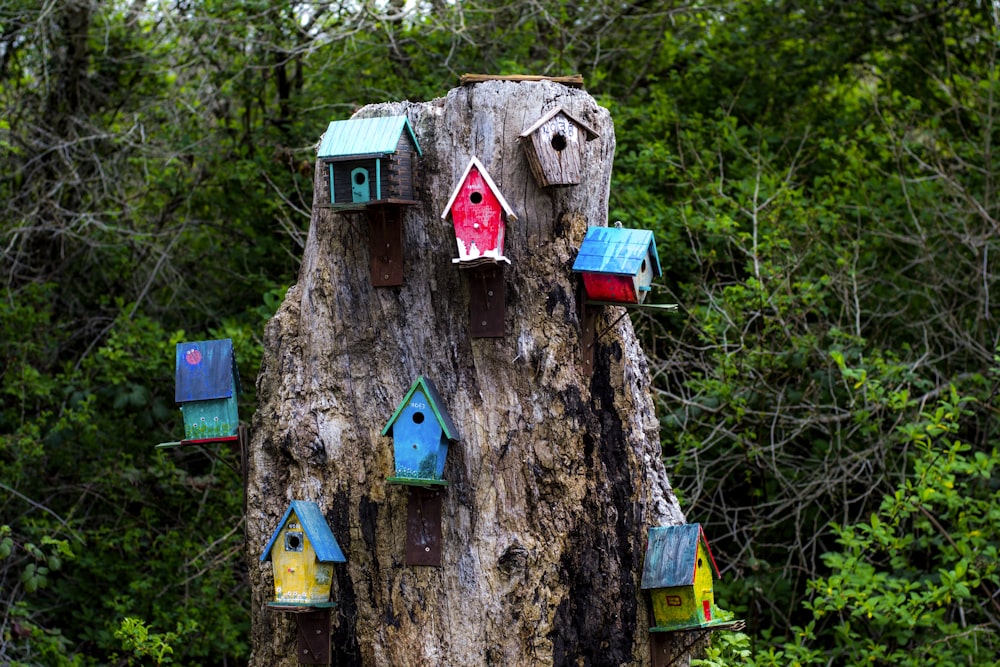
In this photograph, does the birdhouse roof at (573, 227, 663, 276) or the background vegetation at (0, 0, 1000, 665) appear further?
the background vegetation at (0, 0, 1000, 665)

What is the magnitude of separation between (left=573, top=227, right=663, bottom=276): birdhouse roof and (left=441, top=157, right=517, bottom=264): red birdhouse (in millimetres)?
245

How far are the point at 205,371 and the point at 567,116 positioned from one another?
58.9 inches

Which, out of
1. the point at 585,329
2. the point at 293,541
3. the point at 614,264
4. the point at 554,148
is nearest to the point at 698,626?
the point at 585,329

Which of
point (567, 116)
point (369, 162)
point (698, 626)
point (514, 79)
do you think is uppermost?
point (514, 79)

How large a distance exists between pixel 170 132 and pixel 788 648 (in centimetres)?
460

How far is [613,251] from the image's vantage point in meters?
3.18

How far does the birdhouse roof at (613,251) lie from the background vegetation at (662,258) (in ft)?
6.33

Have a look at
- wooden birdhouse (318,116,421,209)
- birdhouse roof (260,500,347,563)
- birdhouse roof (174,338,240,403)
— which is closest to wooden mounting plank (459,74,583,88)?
wooden birdhouse (318,116,421,209)

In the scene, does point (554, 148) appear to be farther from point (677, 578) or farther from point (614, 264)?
point (677, 578)

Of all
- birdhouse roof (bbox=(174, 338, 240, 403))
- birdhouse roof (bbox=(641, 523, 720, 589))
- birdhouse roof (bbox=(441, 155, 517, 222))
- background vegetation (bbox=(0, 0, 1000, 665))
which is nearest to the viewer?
birdhouse roof (bbox=(441, 155, 517, 222))

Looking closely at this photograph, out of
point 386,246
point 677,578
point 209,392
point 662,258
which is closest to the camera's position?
point 677,578

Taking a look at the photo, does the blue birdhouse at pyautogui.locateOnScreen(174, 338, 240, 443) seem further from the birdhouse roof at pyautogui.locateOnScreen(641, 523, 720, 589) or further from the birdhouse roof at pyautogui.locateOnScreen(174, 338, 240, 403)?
the birdhouse roof at pyautogui.locateOnScreen(641, 523, 720, 589)

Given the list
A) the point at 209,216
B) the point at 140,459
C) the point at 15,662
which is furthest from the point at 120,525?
the point at 209,216

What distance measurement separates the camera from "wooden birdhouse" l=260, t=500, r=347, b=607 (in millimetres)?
3207
